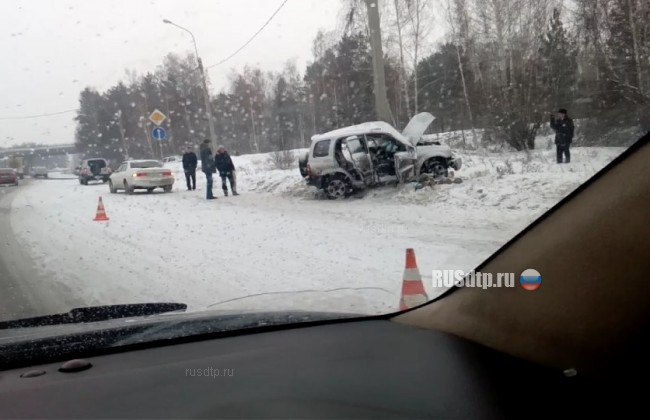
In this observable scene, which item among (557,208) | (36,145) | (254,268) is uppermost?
(36,145)

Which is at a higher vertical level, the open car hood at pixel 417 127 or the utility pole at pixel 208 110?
the utility pole at pixel 208 110

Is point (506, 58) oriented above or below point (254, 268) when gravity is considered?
above

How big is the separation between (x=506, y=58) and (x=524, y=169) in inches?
112

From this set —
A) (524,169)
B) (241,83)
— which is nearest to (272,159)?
(241,83)

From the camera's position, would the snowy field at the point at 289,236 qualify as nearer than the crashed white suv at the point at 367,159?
Yes

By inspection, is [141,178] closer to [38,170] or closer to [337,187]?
[38,170]

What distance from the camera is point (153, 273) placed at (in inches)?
257

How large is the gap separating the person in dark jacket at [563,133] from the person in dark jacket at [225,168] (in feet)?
28.6

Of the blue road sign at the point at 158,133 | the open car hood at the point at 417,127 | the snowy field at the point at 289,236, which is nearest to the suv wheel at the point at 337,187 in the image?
the snowy field at the point at 289,236

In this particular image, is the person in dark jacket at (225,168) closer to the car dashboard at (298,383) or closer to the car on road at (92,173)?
the car on road at (92,173)

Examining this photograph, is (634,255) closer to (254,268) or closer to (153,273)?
(254,268)

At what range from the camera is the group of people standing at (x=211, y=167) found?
11984mm

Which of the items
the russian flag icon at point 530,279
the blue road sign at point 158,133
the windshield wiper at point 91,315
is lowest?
the windshield wiper at point 91,315

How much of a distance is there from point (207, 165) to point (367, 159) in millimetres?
4276
